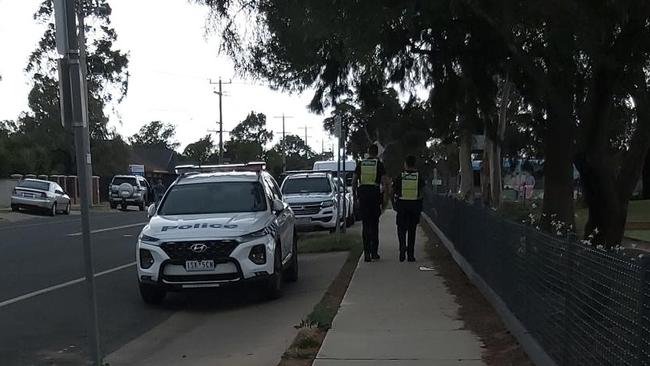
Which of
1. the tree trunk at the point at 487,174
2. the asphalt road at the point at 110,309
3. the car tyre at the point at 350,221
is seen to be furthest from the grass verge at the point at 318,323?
the tree trunk at the point at 487,174

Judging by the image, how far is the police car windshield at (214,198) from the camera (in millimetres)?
11195

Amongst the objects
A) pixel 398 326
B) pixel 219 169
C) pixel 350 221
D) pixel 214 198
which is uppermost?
pixel 219 169

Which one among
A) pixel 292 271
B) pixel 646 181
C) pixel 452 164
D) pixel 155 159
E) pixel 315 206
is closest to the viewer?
pixel 292 271

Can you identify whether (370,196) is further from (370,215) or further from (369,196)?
(370,215)

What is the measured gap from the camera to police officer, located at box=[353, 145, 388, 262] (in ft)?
43.2

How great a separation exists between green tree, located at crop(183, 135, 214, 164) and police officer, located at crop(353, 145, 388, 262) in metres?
105

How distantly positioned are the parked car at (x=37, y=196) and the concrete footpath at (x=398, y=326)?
89.5 feet

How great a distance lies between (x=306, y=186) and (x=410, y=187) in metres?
8.99

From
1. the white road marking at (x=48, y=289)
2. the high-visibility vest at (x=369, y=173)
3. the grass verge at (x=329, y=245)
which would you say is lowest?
the grass verge at (x=329, y=245)

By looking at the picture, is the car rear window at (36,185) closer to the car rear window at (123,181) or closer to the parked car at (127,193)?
the parked car at (127,193)

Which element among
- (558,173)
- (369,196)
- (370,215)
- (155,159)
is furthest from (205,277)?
(155,159)

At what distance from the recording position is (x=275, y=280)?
1050 centimetres

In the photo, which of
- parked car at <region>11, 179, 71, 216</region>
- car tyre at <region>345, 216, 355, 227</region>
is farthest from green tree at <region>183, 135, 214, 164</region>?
car tyre at <region>345, 216, 355, 227</region>

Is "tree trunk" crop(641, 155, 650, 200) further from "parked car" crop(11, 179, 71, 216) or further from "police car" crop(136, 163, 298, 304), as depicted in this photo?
"police car" crop(136, 163, 298, 304)
